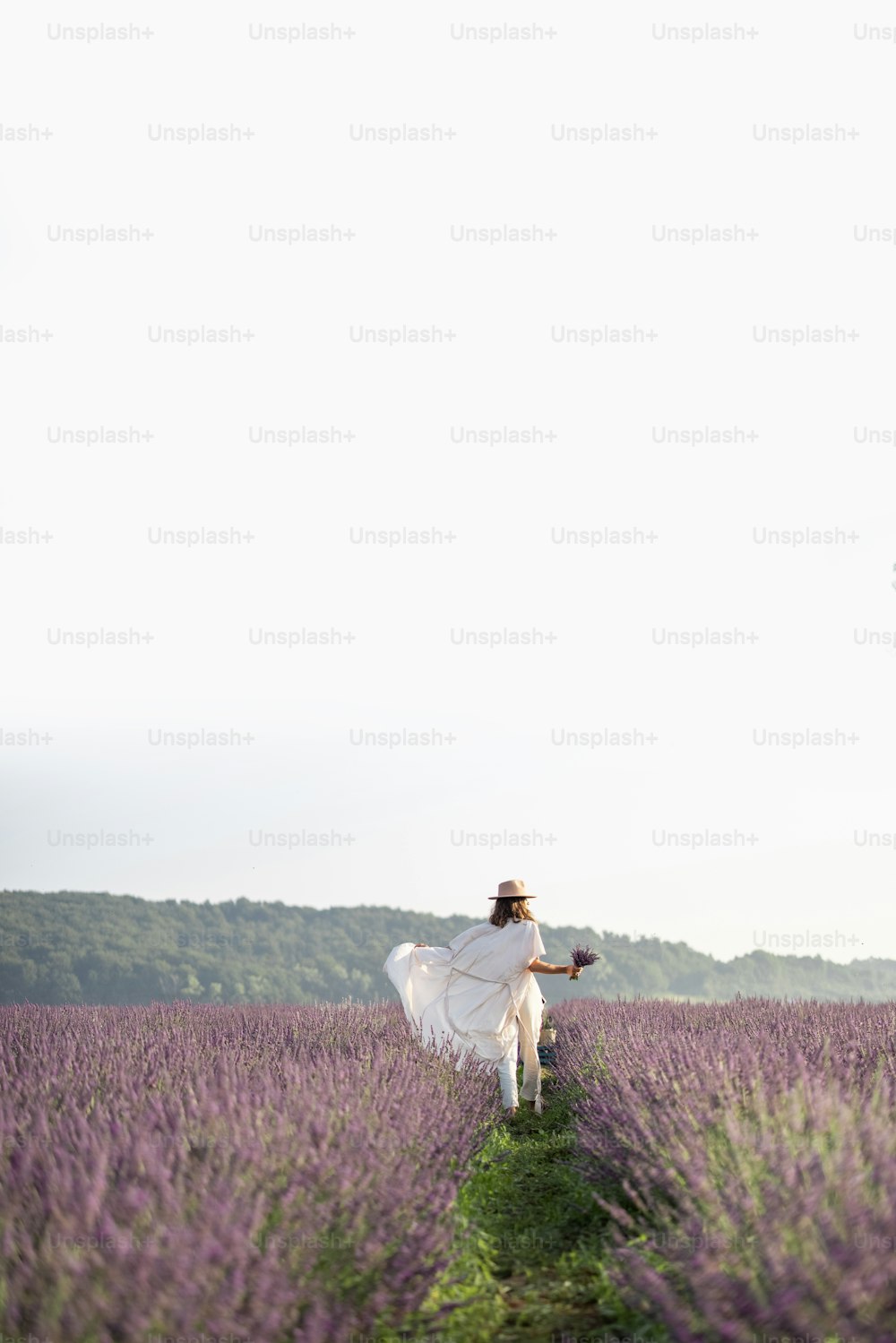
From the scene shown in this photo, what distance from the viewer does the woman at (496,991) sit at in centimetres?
679

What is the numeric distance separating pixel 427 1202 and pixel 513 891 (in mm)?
3555

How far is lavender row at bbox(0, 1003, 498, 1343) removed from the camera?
233 centimetres

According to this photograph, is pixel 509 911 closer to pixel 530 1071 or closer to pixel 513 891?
pixel 513 891

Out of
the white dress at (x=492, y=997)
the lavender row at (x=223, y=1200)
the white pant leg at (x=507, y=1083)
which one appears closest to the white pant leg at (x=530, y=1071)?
the white dress at (x=492, y=997)

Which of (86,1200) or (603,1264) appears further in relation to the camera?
(603,1264)

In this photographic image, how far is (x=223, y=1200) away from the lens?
8.83 ft

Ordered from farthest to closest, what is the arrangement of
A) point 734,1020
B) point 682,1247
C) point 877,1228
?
point 734,1020
point 682,1247
point 877,1228

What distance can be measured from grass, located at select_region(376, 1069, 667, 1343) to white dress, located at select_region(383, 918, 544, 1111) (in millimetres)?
1171

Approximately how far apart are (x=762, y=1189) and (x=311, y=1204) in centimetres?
118

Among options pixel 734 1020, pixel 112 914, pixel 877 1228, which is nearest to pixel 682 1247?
pixel 877 1228

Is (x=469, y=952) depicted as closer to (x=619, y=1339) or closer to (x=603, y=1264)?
(x=603, y=1264)

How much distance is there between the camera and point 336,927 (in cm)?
3406

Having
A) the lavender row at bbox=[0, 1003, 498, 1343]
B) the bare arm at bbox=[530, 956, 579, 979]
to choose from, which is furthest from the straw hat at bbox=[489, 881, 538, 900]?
the lavender row at bbox=[0, 1003, 498, 1343]

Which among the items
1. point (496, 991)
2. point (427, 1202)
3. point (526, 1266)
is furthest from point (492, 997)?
point (427, 1202)
